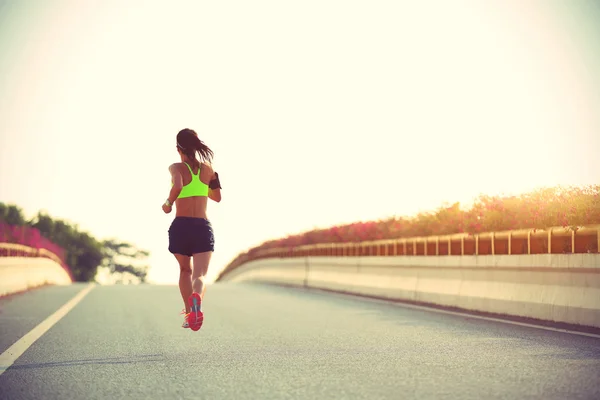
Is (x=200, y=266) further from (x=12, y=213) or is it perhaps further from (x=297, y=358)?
(x=12, y=213)

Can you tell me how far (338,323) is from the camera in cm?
1265

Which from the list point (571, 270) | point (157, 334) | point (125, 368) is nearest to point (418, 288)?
point (571, 270)

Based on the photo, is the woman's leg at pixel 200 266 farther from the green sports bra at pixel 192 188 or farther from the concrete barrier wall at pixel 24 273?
the concrete barrier wall at pixel 24 273

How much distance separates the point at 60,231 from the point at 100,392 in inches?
4250

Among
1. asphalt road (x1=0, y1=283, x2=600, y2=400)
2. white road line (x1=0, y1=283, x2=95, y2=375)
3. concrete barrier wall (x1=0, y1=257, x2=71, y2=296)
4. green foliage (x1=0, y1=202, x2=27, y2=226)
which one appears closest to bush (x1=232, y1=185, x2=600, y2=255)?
asphalt road (x1=0, y1=283, x2=600, y2=400)

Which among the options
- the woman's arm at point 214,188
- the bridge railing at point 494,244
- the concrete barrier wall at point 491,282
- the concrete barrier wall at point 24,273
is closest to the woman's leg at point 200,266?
the woman's arm at point 214,188

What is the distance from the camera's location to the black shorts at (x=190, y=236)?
9.73 m

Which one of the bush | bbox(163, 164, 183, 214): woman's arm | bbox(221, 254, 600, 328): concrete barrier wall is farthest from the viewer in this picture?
the bush

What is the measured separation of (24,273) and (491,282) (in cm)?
1381

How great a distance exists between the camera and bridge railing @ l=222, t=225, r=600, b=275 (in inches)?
472

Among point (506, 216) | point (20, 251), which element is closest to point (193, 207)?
point (506, 216)

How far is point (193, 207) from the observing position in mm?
9734

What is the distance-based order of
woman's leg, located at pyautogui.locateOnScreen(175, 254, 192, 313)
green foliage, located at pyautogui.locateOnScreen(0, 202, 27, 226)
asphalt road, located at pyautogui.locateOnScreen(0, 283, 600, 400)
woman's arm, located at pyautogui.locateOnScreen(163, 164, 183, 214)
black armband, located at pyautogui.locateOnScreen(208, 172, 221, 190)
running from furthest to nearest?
green foliage, located at pyautogui.locateOnScreen(0, 202, 27, 226) < woman's leg, located at pyautogui.locateOnScreen(175, 254, 192, 313) < black armband, located at pyautogui.locateOnScreen(208, 172, 221, 190) < woman's arm, located at pyautogui.locateOnScreen(163, 164, 183, 214) < asphalt road, located at pyautogui.locateOnScreen(0, 283, 600, 400)

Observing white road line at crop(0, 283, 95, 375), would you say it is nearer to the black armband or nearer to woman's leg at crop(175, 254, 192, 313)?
woman's leg at crop(175, 254, 192, 313)
